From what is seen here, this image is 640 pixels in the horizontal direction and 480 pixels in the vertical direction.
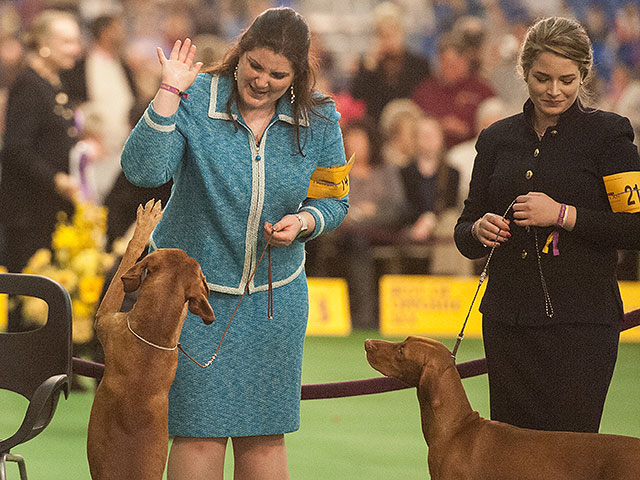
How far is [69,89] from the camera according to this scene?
10.4 m

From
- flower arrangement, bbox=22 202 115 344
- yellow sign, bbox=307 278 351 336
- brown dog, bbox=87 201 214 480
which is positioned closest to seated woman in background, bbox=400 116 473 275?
yellow sign, bbox=307 278 351 336

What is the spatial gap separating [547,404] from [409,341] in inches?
17.4

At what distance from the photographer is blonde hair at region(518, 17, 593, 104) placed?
2713mm

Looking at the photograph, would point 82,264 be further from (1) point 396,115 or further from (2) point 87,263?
(1) point 396,115

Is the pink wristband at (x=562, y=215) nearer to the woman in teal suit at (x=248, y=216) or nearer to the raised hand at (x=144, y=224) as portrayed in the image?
the woman in teal suit at (x=248, y=216)

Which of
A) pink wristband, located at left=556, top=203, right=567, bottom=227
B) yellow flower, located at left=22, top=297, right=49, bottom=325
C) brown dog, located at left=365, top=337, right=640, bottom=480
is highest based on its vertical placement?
pink wristband, located at left=556, top=203, right=567, bottom=227

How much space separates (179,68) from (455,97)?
7915 mm

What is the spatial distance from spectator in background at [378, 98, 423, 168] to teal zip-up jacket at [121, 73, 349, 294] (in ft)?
23.3

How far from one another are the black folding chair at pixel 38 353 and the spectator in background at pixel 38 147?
4962 mm

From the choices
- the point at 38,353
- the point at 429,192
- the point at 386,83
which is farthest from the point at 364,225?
the point at 38,353

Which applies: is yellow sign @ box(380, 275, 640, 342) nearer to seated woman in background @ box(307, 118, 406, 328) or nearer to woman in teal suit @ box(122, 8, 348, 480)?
seated woman in background @ box(307, 118, 406, 328)

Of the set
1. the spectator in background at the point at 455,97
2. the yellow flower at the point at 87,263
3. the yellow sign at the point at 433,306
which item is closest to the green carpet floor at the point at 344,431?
the yellow flower at the point at 87,263

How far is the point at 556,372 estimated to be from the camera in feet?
9.20

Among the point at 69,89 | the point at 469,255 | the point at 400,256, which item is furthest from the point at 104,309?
the point at 69,89
